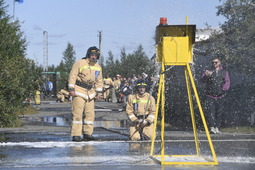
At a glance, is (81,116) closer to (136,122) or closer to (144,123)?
(136,122)

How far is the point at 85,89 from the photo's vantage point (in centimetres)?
1155

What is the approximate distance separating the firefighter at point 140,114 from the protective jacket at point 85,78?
0.73 metres

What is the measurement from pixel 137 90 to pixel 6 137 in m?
2.75

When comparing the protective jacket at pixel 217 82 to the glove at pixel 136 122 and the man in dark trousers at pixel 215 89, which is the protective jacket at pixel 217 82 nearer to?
the man in dark trousers at pixel 215 89

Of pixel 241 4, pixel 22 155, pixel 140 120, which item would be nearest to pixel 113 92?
pixel 241 4

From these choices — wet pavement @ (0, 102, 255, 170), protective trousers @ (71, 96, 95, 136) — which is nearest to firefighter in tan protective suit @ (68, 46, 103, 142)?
protective trousers @ (71, 96, 95, 136)

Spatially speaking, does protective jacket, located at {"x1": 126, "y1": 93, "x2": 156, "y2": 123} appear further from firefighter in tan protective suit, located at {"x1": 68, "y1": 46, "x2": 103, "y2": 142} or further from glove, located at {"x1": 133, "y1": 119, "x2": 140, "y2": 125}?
firefighter in tan protective suit, located at {"x1": 68, "y1": 46, "x2": 103, "y2": 142}

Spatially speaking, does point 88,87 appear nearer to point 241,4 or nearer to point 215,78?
point 215,78

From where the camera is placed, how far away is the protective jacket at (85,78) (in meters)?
11.4

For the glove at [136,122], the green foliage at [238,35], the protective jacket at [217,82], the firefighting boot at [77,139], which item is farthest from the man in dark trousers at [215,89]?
the firefighting boot at [77,139]

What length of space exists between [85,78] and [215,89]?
3.46 meters

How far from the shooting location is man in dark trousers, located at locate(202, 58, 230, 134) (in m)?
13.5

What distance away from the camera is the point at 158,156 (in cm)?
837

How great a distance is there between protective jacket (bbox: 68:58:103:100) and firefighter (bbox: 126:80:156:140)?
0.73 metres
